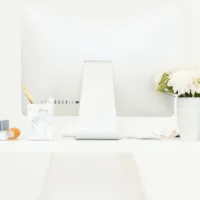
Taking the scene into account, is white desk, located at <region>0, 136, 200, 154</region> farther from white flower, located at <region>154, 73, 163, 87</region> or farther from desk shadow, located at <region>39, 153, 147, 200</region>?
desk shadow, located at <region>39, 153, 147, 200</region>

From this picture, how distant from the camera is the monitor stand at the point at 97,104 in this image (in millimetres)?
1341

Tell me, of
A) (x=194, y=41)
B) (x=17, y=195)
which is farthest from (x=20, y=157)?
(x=194, y=41)

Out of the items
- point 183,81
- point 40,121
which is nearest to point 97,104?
point 40,121

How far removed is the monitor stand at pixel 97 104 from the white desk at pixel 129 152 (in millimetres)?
54

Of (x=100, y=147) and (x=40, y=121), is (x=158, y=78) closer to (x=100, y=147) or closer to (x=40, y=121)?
(x=100, y=147)

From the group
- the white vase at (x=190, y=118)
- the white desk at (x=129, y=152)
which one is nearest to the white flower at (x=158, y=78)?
the white vase at (x=190, y=118)

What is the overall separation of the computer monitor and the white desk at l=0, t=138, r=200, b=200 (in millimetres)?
233

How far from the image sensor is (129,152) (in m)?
1.20

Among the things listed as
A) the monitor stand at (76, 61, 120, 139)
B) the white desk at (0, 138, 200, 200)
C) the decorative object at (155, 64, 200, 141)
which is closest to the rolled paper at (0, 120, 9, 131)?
the white desk at (0, 138, 200, 200)

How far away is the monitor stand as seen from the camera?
1341 mm

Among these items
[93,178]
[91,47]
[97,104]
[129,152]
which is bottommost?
[93,178]

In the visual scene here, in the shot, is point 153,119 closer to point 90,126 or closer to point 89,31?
point 90,126

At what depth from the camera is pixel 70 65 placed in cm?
142

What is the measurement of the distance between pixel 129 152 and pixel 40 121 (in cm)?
36
